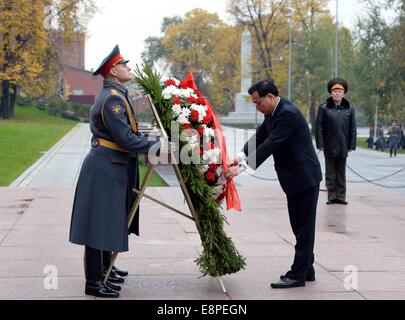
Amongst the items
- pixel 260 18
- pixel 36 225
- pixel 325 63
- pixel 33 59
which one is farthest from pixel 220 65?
pixel 36 225

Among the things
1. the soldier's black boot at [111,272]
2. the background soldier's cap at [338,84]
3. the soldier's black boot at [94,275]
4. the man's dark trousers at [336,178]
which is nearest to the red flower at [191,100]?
the soldier's black boot at [94,275]

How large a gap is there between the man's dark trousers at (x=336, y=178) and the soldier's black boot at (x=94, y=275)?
7.53 m

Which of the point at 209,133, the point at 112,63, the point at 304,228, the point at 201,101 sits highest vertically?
the point at 112,63

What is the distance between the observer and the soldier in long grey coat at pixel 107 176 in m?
6.46

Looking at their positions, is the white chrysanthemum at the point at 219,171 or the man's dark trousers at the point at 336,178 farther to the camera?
the man's dark trousers at the point at 336,178

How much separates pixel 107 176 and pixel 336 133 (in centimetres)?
747

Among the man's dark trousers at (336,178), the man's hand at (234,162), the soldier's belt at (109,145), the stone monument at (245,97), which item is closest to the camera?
the soldier's belt at (109,145)

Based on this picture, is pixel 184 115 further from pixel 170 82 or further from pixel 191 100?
pixel 170 82

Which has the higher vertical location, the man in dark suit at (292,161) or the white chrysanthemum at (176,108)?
Answer: the white chrysanthemum at (176,108)

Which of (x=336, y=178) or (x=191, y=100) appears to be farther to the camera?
(x=336, y=178)

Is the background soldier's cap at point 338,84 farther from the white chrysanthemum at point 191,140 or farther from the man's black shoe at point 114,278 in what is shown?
the man's black shoe at point 114,278

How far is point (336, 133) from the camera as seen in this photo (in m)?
13.3

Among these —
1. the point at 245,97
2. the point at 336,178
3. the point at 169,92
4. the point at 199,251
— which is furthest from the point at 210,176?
the point at 245,97

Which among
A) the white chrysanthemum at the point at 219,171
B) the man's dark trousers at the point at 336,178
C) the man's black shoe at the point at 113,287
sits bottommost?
the man's black shoe at the point at 113,287
